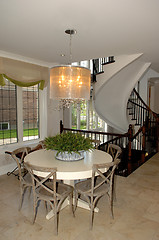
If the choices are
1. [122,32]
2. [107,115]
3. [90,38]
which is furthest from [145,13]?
[107,115]

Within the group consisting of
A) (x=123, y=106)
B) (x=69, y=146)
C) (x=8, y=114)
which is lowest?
(x=69, y=146)

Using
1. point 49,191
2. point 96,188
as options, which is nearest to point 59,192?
point 49,191

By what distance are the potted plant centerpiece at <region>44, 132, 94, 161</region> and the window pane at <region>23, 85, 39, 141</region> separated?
2257 millimetres

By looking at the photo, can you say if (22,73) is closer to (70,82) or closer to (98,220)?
(70,82)

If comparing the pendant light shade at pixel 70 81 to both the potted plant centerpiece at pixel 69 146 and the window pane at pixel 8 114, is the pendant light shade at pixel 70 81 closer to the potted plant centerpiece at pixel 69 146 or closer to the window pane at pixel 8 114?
the potted plant centerpiece at pixel 69 146

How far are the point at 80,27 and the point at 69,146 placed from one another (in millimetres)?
1721

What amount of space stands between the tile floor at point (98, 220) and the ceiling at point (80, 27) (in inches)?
105

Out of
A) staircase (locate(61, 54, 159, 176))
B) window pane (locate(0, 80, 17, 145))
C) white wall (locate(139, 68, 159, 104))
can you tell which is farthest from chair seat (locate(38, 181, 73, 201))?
white wall (locate(139, 68, 159, 104))

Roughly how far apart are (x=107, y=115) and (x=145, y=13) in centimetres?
449

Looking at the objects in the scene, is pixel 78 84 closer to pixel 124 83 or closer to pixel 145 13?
pixel 145 13

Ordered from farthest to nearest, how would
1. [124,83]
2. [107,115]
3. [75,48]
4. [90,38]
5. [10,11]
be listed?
[107,115]
[124,83]
[75,48]
[90,38]
[10,11]

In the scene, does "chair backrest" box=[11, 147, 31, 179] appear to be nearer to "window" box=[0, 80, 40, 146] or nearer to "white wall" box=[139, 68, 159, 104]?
"window" box=[0, 80, 40, 146]

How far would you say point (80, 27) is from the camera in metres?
2.68

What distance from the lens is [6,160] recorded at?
4211 mm
